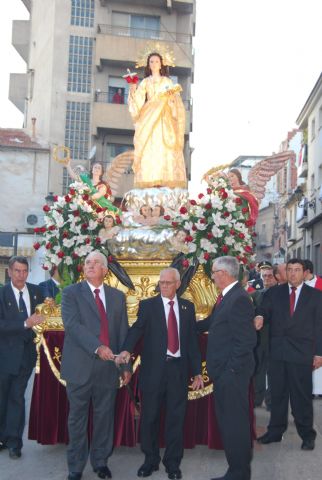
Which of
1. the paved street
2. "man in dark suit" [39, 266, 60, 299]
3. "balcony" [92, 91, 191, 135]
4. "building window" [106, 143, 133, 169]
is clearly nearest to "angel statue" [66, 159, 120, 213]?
"man in dark suit" [39, 266, 60, 299]

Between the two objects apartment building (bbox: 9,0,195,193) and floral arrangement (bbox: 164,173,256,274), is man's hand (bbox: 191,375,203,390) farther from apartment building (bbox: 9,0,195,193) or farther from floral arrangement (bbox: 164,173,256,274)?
apartment building (bbox: 9,0,195,193)

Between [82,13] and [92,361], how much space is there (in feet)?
81.8

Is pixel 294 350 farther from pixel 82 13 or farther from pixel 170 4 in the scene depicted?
pixel 82 13

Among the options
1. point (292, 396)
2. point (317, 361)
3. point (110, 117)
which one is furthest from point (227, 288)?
point (110, 117)

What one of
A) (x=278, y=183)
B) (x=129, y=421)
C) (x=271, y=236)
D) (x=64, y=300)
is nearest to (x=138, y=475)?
(x=129, y=421)

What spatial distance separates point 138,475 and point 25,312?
1731 mm

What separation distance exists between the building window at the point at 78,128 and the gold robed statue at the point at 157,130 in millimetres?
19099

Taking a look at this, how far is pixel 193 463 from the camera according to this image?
5.36 m

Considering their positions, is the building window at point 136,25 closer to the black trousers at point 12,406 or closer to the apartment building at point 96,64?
the apartment building at point 96,64

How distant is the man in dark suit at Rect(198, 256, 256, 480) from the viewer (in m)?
4.50

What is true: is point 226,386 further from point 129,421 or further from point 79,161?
point 79,161

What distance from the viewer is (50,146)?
2638cm

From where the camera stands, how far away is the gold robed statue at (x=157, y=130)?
25.3ft

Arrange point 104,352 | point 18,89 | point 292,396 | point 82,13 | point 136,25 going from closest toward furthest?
point 104,352, point 292,396, point 82,13, point 136,25, point 18,89
